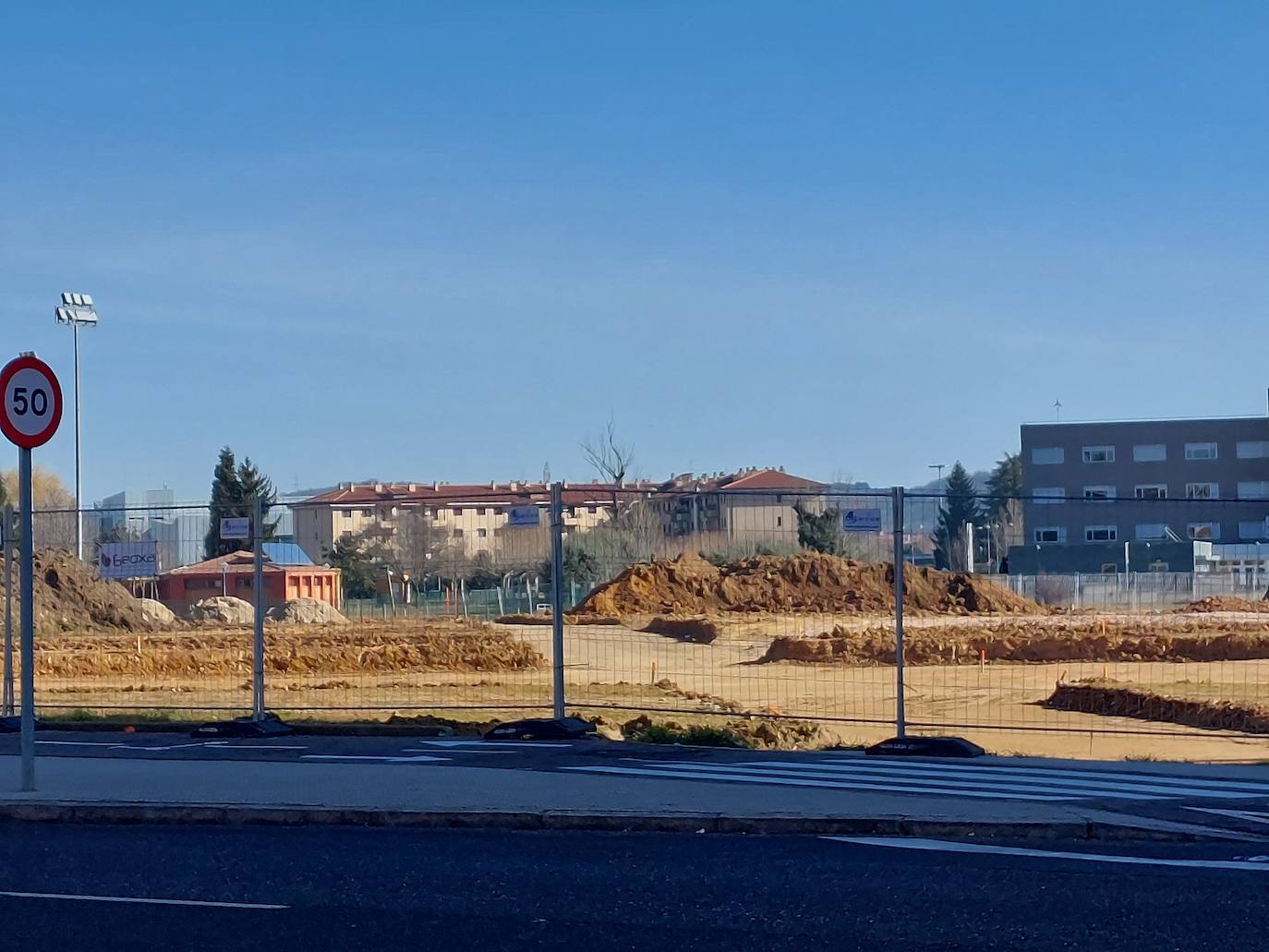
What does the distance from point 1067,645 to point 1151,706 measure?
1207 centimetres

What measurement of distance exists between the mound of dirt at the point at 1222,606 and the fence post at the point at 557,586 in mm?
19074

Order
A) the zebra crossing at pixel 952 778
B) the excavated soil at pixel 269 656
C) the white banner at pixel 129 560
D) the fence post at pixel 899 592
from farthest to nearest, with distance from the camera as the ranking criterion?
1. the excavated soil at pixel 269 656
2. the white banner at pixel 129 560
3. the fence post at pixel 899 592
4. the zebra crossing at pixel 952 778

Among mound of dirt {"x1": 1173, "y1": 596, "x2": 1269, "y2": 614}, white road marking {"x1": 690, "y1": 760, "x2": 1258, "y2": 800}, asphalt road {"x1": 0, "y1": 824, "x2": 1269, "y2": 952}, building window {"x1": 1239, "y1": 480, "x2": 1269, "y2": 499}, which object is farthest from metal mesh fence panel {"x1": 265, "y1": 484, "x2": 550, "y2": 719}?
building window {"x1": 1239, "y1": 480, "x2": 1269, "y2": 499}

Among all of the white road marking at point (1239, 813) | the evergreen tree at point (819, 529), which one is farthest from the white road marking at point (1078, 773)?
the evergreen tree at point (819, 529)

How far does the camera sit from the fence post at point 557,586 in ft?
47.8

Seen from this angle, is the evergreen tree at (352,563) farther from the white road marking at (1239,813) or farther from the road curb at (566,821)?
the white road marking at (1239,813)

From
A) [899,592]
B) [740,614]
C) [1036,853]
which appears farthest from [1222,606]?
[1036,853]

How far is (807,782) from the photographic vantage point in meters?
11.8

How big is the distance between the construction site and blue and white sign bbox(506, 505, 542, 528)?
3026 millimetres

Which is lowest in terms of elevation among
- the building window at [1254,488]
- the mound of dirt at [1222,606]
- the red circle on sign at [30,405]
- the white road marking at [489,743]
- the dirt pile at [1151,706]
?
the dirt pile at [1151,706]

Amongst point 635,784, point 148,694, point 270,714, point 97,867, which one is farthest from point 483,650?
point 97,867

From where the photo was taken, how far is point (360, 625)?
71.6 ft

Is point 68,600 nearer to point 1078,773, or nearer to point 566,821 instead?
point 1078,773

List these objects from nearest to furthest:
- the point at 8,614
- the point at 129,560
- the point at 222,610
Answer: the point at 129,560, the point at 8,614, the point at 222,610
